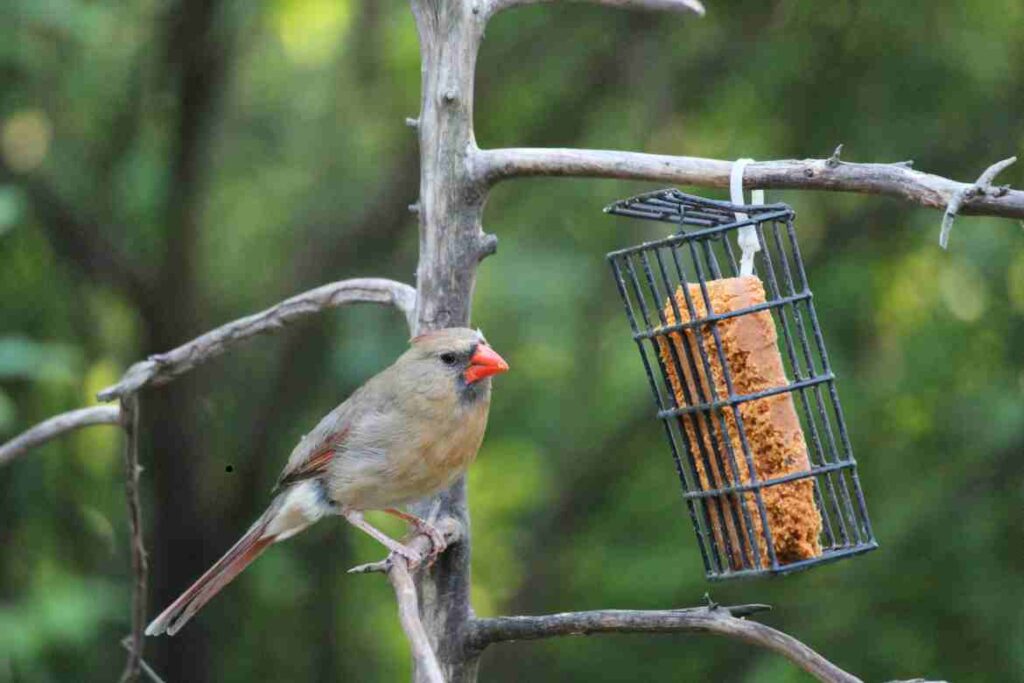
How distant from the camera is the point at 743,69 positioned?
8.77 meters

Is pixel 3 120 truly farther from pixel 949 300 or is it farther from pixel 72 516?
pixel 949 300

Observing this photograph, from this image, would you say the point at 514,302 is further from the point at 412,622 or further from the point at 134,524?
the point at 412,622

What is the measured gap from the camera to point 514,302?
28.5ft

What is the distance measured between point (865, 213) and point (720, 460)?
4.55 metres

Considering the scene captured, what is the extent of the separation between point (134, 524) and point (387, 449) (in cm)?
87

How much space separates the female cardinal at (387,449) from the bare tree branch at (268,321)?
0.20 meters

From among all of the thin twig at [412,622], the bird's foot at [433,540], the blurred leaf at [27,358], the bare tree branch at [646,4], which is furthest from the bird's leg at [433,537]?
the blurred leaf at [27,358]

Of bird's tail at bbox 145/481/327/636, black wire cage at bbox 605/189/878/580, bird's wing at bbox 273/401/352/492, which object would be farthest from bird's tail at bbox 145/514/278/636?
black wire cage at bbox 605/189/878/580

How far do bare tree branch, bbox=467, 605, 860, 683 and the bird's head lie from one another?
3.15 ft

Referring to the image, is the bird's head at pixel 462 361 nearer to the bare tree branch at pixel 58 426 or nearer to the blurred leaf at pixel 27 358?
the bare tree branch at pixel 58 426

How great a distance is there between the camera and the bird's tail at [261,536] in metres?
5.26

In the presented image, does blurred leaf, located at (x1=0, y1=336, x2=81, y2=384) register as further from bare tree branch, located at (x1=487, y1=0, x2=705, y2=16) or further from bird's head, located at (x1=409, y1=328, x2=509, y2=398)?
bare tree branch, located at (x1=487, y1=0, x2=705, y2=16)

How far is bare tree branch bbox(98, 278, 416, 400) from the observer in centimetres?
464

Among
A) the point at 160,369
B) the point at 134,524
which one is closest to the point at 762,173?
Result: the point at 160,369
